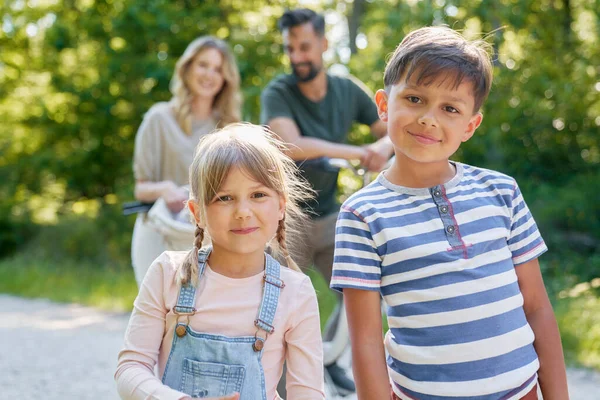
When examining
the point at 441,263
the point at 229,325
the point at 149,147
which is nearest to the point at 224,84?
the point at 149,147

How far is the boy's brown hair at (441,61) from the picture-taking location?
1991mm

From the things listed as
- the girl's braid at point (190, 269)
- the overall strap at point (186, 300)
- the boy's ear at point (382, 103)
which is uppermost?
the boy's ear at point (382, 103)

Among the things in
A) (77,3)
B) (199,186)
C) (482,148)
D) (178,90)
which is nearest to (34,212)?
(77,3)

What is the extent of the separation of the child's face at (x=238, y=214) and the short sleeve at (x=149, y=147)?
6.48 feet

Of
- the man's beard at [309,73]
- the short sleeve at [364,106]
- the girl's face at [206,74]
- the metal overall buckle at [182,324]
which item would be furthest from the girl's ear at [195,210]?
the girl's face at [206,74]

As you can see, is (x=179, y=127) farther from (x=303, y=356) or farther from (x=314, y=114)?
(x=303, y=356)

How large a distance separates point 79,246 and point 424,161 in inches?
485

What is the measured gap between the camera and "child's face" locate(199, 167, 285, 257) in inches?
79.4

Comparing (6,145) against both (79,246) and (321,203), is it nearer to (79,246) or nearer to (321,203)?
(79,246)

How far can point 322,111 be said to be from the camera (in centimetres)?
375

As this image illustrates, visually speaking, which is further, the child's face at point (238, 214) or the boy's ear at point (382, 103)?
the boy's ear at point (382, 103)

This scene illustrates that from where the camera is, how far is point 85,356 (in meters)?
6.26

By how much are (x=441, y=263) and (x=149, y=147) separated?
2339 mm

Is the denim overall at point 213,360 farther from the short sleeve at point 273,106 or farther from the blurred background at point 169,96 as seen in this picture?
the blurred background at point 169,96
